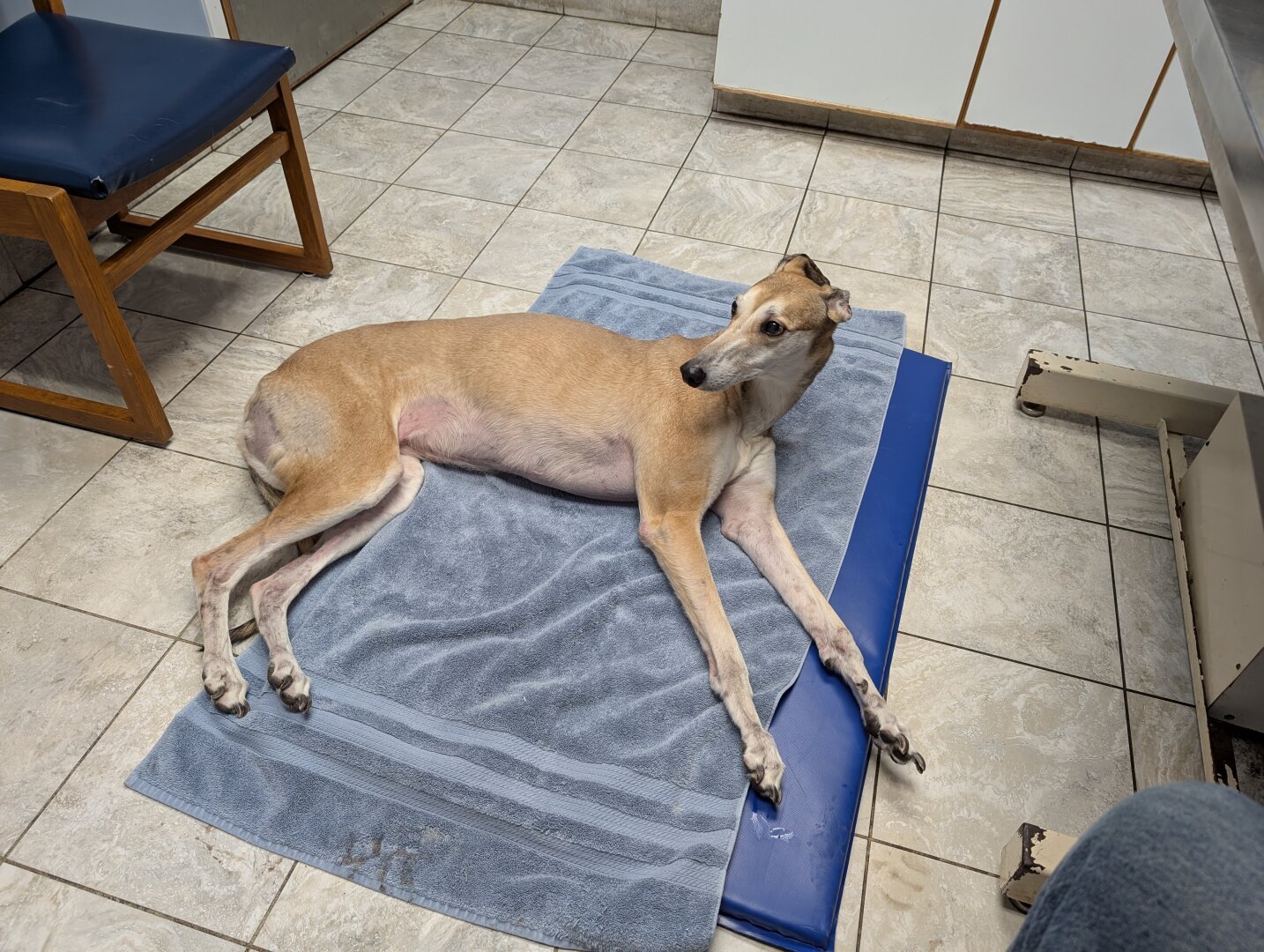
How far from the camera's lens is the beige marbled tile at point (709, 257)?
326 cm

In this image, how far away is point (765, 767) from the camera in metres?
1.75

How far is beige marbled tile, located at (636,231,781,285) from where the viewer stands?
326cm

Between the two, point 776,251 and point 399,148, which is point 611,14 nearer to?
point 399,148

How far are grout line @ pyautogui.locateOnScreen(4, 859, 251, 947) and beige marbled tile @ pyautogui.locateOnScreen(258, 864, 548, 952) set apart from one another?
3.0 inches

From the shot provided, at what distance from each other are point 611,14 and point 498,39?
714 mm

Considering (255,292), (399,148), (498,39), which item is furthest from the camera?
(498,39)

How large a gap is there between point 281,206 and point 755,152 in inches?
81.2

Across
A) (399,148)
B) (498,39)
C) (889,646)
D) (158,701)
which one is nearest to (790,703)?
(889,646)

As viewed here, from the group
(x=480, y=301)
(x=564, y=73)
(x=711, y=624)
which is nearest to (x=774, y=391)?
(x=711, y=624)

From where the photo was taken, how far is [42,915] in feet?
5.22

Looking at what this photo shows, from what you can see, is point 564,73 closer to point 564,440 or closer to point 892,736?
point 564,440

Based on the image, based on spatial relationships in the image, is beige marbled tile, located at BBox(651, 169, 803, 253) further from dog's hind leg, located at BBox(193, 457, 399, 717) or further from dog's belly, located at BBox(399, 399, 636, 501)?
dog's hind leg, located at BBox(193, 457, 399, 717)

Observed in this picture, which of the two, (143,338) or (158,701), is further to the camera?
(143,338)

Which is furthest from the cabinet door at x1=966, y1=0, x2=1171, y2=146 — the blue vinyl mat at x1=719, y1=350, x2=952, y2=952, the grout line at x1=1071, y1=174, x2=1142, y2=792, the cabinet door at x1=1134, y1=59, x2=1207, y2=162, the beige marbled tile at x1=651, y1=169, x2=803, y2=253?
the blue vinyl mat at x1=719, y1=350, x2=952, y2=952
